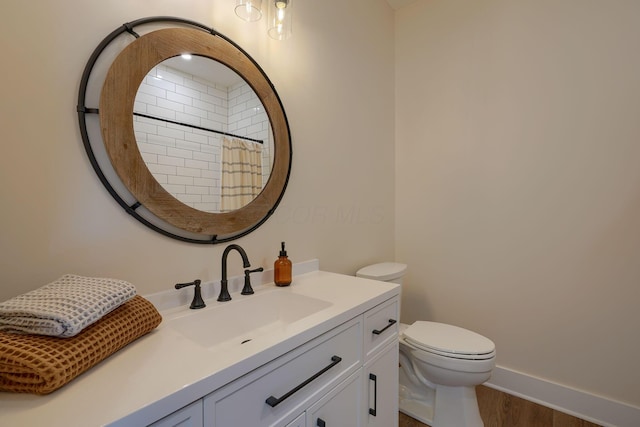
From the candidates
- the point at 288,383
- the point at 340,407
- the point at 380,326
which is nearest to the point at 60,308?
the point at 288,383

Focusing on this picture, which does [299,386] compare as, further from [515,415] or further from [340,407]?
[515,415]

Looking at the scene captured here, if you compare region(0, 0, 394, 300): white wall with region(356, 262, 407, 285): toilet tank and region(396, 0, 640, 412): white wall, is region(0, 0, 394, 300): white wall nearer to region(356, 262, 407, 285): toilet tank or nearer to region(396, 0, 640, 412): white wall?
region(356, 262, 407, 285): toilet tank

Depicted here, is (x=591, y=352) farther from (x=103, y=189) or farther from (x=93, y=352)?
(x=103, y=189)

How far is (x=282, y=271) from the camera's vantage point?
123cm

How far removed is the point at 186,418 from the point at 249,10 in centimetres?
142

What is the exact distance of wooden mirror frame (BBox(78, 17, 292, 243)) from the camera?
0.85 meters

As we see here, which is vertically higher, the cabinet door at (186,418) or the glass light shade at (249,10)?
the glass light shade at (249,10)

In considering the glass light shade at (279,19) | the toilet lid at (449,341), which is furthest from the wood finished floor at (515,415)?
the glass light shade at (279,19)

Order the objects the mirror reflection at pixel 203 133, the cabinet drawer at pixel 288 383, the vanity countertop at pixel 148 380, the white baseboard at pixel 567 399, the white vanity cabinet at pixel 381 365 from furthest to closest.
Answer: the white baseboard at pixel 567 399 → the white vanity cabinet at pixel 381 365 → the mirror reflection at pixel 203 133 → the cabinet drawer at pixel 288 383 → the vanity countertop at pixel 148 380

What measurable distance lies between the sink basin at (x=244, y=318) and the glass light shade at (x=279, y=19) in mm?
1180

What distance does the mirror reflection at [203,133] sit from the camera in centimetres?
95

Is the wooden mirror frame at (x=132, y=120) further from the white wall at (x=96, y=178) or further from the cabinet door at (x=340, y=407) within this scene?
the cabinet door at (x=340, y=407)

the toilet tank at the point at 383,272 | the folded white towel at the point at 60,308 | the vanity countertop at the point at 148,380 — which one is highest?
the folded white towel at the point at 60,308

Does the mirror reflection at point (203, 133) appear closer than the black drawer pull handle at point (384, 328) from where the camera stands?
Yes
